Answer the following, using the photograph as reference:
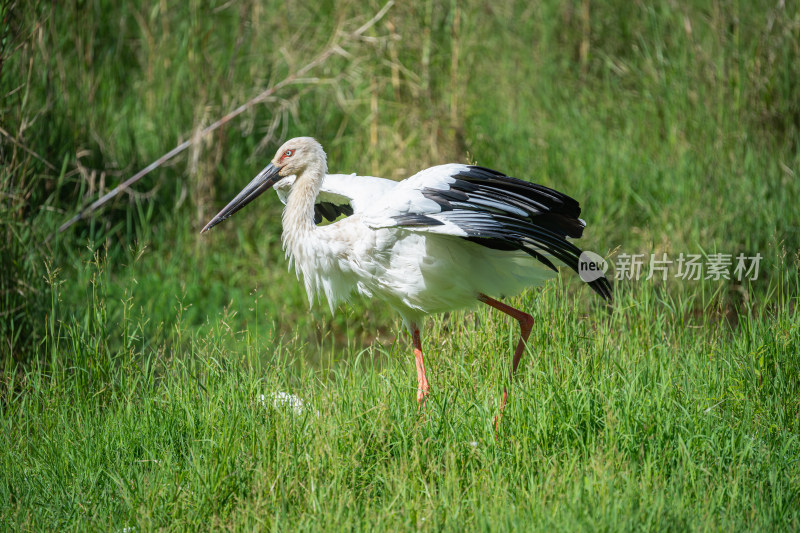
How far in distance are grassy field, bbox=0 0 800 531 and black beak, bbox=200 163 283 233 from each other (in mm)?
669

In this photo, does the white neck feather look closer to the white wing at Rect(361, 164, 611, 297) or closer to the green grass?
the white wing at Rect(361, 164, 611, 297)

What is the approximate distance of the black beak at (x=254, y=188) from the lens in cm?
473

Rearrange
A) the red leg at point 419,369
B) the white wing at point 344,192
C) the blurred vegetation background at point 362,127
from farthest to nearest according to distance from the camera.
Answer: the blurred vegetation background at point 362,127 < the white wing at point 344,192 < the red leg at point 419,369

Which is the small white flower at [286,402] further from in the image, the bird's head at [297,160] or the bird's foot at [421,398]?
the bird's head at [297,160]

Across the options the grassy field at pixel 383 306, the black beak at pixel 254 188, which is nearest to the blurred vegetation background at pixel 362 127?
the grassy field at pixel 383 306

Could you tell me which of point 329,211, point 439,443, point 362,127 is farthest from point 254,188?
point 362,127

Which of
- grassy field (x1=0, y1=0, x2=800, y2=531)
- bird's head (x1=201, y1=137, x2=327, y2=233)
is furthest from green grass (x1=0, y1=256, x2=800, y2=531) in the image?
bird's head (x1=201, y1=137, x2=327, y2=233)

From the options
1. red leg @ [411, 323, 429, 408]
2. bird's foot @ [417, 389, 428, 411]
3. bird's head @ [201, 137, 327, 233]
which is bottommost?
bird's foot @ [417, 389, 428, 411]

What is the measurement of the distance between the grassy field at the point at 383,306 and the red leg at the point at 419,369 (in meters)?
0.08

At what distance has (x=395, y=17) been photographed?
6.71 m

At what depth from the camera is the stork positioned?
3.84m

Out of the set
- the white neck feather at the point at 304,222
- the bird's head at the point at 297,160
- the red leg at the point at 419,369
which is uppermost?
the bird's head at the point at 297,160

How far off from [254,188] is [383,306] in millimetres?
1667

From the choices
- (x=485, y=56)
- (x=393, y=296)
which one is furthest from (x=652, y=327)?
(x=485, y=56)
